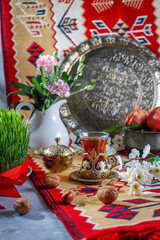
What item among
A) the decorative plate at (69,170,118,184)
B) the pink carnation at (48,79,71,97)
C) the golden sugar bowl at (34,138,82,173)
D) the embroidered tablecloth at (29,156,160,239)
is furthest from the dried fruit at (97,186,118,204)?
the pink carnation at (48,79,71,97)

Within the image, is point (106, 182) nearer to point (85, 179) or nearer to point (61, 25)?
point (85, 179)

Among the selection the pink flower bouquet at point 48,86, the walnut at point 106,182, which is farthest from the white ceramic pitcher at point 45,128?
the walnut at point 106,182

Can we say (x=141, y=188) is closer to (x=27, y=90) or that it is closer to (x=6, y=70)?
(x=27, y=90)

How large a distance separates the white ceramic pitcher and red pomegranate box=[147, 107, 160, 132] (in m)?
0.30

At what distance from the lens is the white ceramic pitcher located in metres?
0.97

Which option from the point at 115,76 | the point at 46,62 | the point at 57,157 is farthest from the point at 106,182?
the point at 115,76

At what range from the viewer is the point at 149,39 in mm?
1259

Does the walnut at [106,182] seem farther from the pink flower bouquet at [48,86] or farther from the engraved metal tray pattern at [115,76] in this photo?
the engraved metal tray pattern at [115,76]

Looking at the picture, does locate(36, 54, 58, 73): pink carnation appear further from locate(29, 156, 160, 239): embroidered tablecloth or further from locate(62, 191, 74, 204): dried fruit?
locate(62, 191, 74, 204): dried fruit

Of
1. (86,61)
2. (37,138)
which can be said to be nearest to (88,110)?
(86,61)

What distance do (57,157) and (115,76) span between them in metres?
0.57

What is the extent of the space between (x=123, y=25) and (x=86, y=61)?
0.24m

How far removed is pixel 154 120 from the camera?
0.96 meters

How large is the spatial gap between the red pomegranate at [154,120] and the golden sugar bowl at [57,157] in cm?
31
